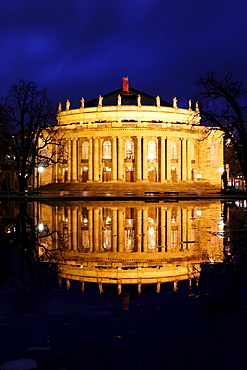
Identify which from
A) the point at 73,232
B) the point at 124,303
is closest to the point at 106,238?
the point at 73,232

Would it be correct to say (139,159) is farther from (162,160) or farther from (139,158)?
(162,160)

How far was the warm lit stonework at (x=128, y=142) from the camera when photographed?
81000 millimetres

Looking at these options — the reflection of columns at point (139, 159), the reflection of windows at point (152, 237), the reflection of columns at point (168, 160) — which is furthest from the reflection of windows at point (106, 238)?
the reflection of columns at point (168, 160)

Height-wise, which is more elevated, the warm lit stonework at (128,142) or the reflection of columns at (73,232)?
the warm lit stonework at (128,142)

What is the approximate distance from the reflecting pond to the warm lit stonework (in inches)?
2691

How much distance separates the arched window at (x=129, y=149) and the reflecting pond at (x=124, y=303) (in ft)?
232

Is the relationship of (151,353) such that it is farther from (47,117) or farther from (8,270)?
(47,117)

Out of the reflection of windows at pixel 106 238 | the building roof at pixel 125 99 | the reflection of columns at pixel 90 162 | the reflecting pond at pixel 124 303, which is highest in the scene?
the building roof at pixel 125 99

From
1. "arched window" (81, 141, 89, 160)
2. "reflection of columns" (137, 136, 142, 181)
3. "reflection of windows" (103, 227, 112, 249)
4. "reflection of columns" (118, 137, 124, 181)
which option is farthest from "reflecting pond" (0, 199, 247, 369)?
"arched window" (81, 141, 89, 160)

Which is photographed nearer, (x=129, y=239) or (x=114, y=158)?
(x=129, y=239)

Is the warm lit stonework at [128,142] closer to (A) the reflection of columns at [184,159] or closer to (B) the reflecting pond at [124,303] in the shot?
(A) the reflection of columns at [184,159]

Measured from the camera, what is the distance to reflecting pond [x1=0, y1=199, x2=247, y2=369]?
4.35 m

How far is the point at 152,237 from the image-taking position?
1466cm

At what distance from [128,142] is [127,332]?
79330 mm
